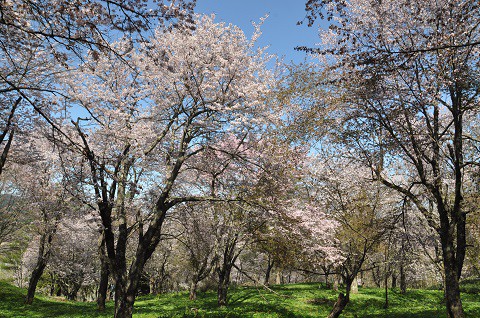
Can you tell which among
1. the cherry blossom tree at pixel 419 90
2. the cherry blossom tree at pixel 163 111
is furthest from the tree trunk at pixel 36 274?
the cherry blossom tree at pixel 419 90

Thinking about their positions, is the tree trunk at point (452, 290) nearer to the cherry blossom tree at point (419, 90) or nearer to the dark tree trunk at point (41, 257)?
the cherry blossom tree at point (419, 90)

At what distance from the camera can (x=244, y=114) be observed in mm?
12867

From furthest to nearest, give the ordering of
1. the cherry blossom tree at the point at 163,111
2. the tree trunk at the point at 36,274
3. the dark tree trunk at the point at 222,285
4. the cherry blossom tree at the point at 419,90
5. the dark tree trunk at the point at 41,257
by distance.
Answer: the tree trunk at the point at 36,274 < the dark tree trunk at the point at 41,257 < the dark tree trunk at the point at 222,285 < the cherry blossom tree at the point at 163,111 < the cherry blossom tree at the point at 419,90

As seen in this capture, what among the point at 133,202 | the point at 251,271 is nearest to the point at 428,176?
the point at 133,202

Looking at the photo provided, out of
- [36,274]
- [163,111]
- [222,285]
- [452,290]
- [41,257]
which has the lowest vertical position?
[36,274]

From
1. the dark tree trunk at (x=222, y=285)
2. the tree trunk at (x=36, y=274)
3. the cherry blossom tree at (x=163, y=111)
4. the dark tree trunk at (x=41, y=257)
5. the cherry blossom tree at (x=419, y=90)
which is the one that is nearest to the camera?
the cherry blossom tree at (x=419, y=90)

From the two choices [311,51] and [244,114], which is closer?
[311,51]

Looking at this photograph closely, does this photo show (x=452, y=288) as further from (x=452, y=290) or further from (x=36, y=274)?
(x=36, y=274)

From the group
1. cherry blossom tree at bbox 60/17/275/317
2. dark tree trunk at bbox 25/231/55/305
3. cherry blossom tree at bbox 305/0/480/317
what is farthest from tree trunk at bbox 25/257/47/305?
cherry blossom tree at bbox 305/0/480/317

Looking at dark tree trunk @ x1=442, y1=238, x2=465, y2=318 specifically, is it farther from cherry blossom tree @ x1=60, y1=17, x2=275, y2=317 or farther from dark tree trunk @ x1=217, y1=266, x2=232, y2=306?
dark tree trunk @ x1=217, y1=266, x2=232, y2=306

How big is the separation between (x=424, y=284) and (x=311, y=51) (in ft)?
210

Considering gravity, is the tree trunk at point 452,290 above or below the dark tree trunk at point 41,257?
above

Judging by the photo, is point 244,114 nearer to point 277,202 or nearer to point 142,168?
point 277,202

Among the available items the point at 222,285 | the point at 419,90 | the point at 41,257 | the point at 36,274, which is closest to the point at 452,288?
the point at 419,90
